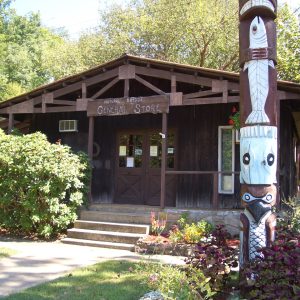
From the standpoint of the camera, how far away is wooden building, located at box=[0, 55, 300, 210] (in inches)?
451

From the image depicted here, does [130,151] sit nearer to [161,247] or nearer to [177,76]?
[177,76]

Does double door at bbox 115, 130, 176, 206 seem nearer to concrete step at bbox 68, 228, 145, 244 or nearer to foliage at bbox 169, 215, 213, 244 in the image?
foliage at bbox 169, 215, 213, 244

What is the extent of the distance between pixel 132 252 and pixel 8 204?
12.4 feet

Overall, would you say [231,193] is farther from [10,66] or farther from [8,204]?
[10,66]

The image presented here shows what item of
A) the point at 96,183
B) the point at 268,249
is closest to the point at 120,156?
the point at 96,183

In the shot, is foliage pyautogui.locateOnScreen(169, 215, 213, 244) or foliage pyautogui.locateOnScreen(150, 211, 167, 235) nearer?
foliage pyautogui.locateOnScreen(169, 215, 213, 244)

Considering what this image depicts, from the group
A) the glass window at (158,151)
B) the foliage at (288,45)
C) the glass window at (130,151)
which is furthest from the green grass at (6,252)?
the foliage at (288,45)

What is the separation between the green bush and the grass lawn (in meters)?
3.54

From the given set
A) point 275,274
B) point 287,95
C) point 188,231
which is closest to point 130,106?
point 188,231

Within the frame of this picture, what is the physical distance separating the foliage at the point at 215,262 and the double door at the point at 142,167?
7322 mm

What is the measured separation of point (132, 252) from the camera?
9.58 metres

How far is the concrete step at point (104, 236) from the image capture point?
33.4 ft

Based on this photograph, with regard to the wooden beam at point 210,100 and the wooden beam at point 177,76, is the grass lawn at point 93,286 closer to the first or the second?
the wooden beam at point 210,100

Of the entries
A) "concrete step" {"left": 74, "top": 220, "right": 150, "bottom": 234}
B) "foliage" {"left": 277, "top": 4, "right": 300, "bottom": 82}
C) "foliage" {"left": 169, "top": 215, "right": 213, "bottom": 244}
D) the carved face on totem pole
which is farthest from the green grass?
"foliage" {"left": 277, "top": 4, "right": 300, "bottom": 82}
